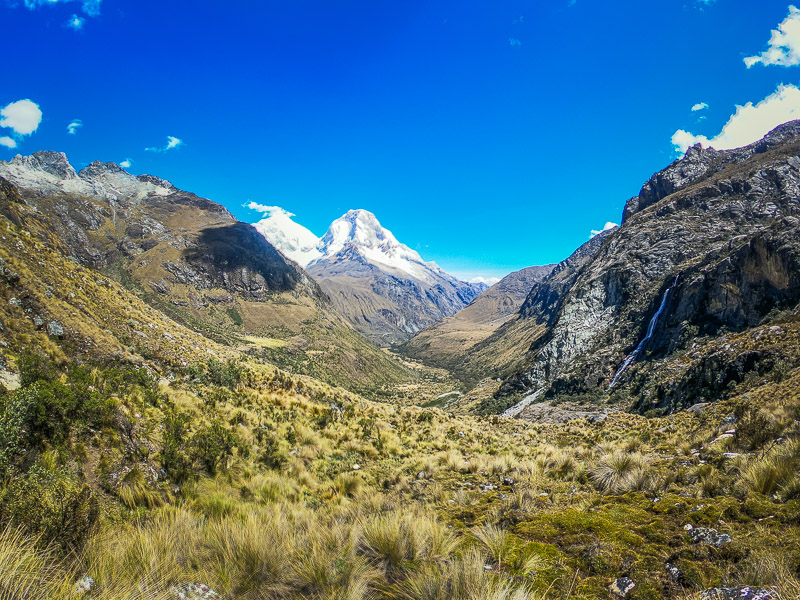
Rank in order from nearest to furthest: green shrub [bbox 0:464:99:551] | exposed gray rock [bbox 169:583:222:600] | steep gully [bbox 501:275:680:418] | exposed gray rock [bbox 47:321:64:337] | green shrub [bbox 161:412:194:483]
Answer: exposed gray rock [bbox 169:583:222:600]
green shrub [bbox 0:464:99:551]
green shrub [bbox 161:412:194:483]
exposed gray rock [bbox 47:321:64:337]
steep gully [bbox 501:275:680:418]

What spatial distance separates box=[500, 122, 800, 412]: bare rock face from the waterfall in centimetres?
95

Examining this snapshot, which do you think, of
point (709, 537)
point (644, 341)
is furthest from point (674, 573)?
point (644, 341)

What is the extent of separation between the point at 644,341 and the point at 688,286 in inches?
456

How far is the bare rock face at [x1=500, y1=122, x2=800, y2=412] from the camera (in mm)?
43481

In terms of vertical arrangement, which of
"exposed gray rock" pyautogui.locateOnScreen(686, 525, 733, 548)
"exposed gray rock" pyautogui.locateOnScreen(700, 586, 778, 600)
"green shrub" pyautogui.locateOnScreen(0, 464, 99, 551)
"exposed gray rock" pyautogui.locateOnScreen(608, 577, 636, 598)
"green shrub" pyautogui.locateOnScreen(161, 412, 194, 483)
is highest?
"exposed gray rock" pyautogui.locateOnScreen(686, 525, 733, 548)

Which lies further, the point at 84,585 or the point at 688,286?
the point at 688,286

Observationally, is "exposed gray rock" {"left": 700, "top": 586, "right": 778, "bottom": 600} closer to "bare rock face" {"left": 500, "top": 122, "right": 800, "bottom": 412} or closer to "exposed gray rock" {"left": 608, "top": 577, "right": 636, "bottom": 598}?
"exposed gray rock" {"left": 608, "top": 577, "right": 636, "bottom": 598}

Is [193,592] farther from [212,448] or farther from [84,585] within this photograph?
[212,448]

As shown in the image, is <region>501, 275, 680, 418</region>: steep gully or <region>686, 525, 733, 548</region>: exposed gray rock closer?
<region>686, 525, 733, 548</region>: exposed gray rock

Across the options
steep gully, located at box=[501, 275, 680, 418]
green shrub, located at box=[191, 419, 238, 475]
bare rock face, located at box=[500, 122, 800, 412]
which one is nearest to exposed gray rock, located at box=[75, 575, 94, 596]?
green shrub, located at box=[191, 419, 238, 475]

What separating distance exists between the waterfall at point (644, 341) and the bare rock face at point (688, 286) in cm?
95

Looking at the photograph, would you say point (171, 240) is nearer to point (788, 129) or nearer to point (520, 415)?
point (520, 415)

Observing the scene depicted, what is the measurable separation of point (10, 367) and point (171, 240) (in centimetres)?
23279

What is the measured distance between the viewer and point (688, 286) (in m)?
56.4
